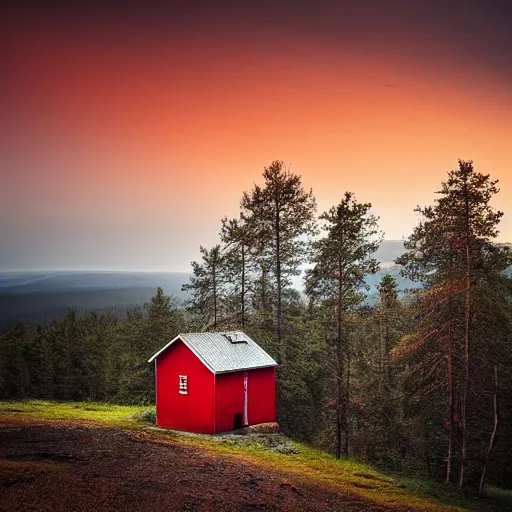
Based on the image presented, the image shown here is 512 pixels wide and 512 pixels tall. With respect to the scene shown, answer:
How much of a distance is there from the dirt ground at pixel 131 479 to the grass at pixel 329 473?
133 cm

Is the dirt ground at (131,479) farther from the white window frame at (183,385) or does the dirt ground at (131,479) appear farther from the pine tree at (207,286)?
the pine tree at (207,286)

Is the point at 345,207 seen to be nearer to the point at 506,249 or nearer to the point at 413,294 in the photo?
the point at 413,294

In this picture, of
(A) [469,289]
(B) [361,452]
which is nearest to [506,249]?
(A) [469,289]

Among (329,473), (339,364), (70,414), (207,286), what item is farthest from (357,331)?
(70,414)

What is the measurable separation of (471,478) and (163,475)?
23882mm

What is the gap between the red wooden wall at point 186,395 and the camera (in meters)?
29.7

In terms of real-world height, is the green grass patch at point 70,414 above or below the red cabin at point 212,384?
below

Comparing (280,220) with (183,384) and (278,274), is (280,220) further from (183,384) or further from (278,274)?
(183,384)

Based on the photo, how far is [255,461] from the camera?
22.7 meters

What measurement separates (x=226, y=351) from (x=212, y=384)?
2.71 meters

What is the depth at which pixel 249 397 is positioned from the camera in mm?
31391

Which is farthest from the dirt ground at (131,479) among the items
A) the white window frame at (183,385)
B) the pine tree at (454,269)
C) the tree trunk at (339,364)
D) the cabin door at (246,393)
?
the tree trunk at (339,364)

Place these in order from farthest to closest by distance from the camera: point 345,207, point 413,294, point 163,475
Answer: point 345,207
point 413,294
point 163,475

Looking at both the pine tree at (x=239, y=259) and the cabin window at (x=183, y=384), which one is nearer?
the cabin window at (x=183, y=384)
